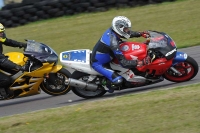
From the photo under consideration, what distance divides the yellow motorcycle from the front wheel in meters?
1.93

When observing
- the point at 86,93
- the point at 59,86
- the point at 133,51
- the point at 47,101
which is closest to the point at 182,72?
the point at 133,51

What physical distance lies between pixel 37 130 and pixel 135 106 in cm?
152

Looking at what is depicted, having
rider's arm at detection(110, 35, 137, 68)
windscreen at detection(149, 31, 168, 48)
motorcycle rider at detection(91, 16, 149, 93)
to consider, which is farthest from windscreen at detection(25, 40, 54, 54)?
windscreen at detection(149, 31, 168, 48)

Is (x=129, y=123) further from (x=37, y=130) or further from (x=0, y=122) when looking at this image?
(x=0, y=122)

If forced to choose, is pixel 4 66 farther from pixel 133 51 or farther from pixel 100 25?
pixel 100 25

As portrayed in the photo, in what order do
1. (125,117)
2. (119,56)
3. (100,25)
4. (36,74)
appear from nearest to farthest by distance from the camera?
1. (125,117)
2. (119,56)
3. (36,74)
4. (100,25)

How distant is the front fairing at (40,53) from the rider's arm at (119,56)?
1.31 m

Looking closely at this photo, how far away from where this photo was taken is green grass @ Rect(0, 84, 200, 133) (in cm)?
613

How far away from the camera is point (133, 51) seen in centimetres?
888

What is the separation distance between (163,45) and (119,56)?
834 mm

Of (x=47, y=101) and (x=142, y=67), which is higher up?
(x=142, y=67)

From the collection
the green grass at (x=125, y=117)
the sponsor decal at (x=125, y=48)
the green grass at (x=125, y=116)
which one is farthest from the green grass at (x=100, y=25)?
the green grass at (x=125, y=117)

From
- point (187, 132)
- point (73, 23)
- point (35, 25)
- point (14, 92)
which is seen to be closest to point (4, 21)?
point (35, 25)

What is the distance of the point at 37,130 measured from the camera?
6.59 m
